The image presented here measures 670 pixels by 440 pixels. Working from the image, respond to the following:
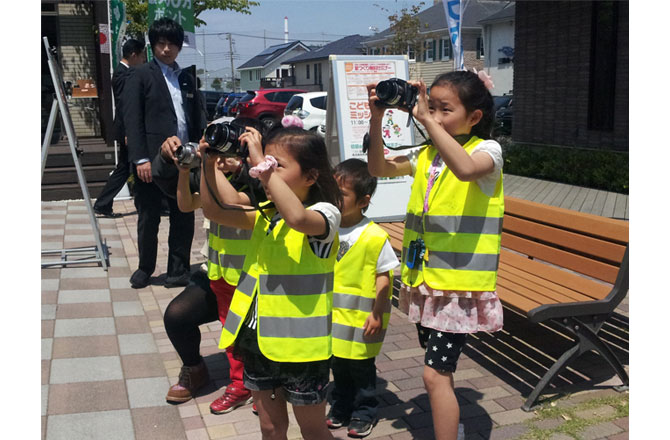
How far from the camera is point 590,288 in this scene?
3859 millimetres

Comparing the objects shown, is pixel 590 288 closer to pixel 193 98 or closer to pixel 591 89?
pixel 193 98

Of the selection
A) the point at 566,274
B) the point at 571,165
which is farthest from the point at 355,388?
the point at 571,165

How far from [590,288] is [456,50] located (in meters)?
6.65

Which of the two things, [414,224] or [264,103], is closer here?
[414,224]

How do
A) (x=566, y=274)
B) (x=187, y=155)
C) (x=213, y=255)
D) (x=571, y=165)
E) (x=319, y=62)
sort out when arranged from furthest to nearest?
(x=319, y=62), (x=571, y=165), (x=566, y=274), (x=213, y=255), (x=187, y=155)

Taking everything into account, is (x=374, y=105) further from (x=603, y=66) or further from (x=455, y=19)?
(x=603, y=66)

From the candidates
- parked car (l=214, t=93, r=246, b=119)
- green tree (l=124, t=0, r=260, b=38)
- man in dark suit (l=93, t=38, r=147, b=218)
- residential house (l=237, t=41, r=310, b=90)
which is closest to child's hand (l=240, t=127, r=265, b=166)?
man in dark suit (l=93, t=38, r=147, b=218)

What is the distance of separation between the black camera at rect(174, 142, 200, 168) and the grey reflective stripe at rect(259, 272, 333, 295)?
0.58m

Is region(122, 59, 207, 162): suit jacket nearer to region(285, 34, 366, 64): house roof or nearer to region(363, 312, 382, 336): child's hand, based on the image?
region(363, 312, 382, 336): child's hand

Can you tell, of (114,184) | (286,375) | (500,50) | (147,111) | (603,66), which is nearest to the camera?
(286,375)

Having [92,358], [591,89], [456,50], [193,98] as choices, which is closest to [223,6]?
[591,89]

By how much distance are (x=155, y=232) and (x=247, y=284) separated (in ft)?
11.5

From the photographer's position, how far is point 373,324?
311 centimetres

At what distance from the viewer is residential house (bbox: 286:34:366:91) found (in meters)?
64.3
